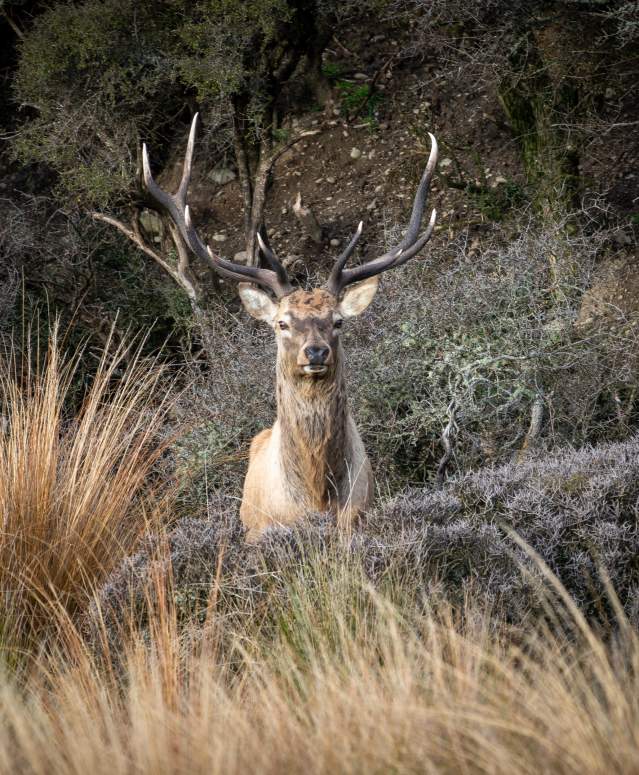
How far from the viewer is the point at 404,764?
2604 mm

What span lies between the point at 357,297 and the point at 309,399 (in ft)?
2.18

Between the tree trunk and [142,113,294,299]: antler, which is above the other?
the tree trunk

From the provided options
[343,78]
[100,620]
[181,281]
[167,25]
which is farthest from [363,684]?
[343,78]

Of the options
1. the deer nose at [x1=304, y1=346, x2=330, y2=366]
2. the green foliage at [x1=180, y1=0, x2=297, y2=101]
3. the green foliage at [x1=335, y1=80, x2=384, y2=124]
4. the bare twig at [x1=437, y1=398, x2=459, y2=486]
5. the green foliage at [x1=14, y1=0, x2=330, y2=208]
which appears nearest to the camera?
the deer nose at [x1=304, y1=346, x2=330, y2=366]

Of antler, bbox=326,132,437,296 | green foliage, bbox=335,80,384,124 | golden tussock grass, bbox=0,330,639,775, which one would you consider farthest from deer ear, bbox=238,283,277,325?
green foliage, bbox=335,80,384,124

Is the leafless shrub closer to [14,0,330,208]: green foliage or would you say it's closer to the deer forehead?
the deer forehead

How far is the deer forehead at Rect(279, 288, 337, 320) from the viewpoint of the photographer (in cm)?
520

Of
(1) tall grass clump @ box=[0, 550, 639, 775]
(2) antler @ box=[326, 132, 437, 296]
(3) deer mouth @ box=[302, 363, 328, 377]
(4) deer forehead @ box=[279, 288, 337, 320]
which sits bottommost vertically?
(1) tall grass clump @ box=[0, 550, 639, 775]

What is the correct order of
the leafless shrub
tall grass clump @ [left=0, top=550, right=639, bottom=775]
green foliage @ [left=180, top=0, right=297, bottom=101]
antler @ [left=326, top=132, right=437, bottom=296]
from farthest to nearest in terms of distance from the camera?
green foliage @ [left=180, top=0, right=297, bottom=101]
antler @ [left=326, top=132, right=437, bottom=296]
the leafless shrub
tall grass clump @ [left=0, top=550, right=639, bottom=775]

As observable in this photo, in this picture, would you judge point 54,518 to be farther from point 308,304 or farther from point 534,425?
point 534,425

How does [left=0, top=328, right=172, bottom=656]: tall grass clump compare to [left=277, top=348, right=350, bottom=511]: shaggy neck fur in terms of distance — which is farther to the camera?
[left=277, top=348, right=350, bottom=511]: shaggy neck fur

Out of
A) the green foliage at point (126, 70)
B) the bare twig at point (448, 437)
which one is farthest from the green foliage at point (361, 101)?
the bare twig at point (448, 437)

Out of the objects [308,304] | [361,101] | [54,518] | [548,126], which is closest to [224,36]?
[548,126]

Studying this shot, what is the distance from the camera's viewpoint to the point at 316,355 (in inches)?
197
